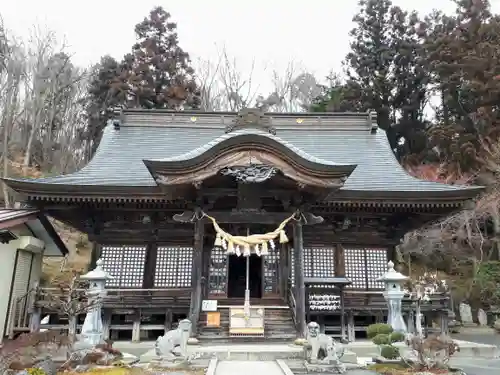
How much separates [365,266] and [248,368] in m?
6.67

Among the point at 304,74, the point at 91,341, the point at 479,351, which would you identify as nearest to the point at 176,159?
the point at 91,341

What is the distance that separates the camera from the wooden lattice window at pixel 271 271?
1191 centimetres

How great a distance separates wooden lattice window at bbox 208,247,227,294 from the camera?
11773 millimetres

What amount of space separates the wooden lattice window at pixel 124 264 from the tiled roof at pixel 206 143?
2.04 m

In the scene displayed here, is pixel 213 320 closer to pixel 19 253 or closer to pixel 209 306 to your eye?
pixel 209 306

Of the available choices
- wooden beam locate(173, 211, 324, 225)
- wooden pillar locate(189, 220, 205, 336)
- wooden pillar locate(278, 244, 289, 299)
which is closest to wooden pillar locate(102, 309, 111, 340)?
wooden pillar locate(189, 220, 205, 336)

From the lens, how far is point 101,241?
1252cm

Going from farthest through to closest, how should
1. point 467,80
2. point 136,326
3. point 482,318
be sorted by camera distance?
point 467,80, point 482,318, point 136,326

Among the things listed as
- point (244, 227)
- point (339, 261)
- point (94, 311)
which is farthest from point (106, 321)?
point (339, 261)

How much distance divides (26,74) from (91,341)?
2417 cm

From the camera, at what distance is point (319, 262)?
12.6 metres

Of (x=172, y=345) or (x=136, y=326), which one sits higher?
(x=172, y=345)

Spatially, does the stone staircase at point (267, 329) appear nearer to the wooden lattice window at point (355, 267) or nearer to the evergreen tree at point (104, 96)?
the wooden lattice window at point (355, 267)

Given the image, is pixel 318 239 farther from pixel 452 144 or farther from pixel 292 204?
pixel 452 144
